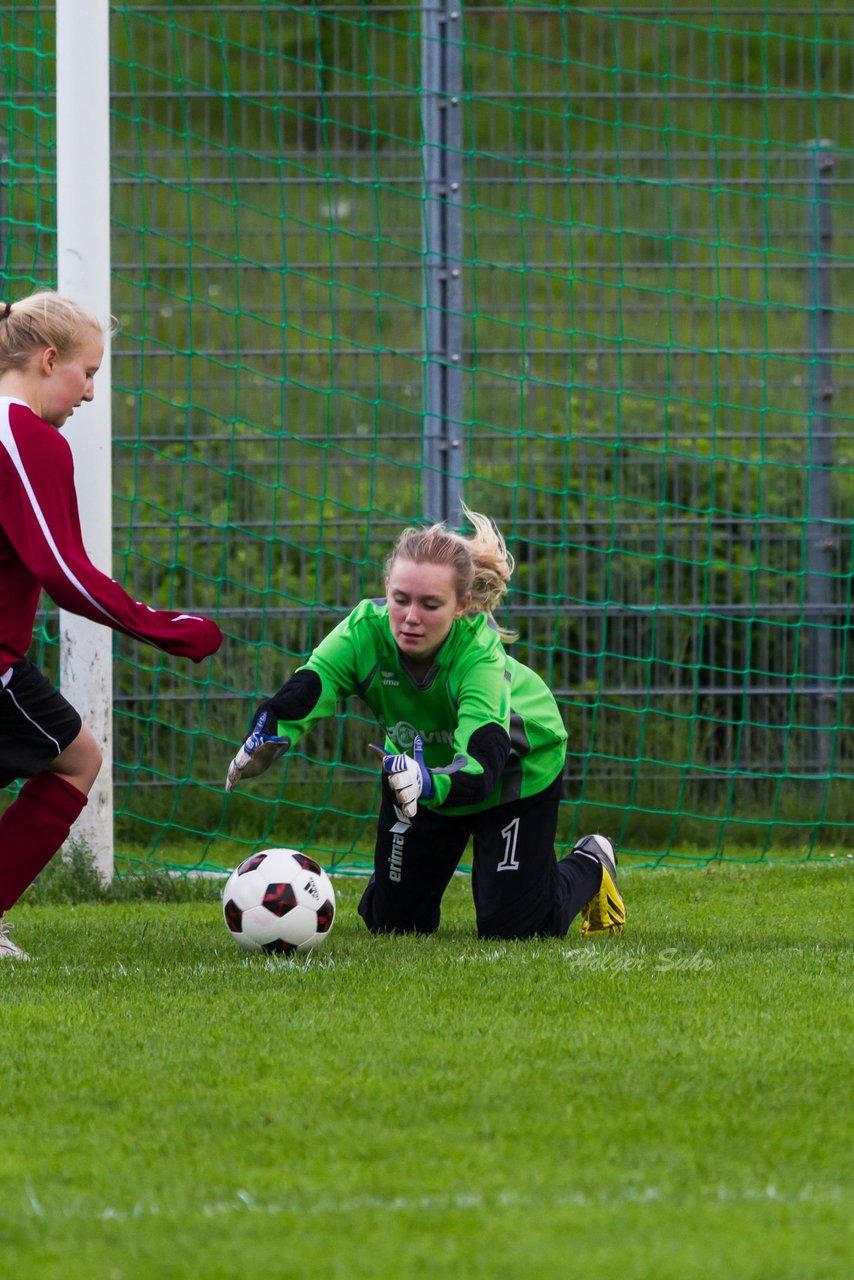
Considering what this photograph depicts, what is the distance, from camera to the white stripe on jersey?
413cm

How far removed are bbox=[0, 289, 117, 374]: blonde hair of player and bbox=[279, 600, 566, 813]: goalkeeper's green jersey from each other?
3.50 feet

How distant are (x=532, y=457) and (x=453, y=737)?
10.4ft

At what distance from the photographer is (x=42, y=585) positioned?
167 inches

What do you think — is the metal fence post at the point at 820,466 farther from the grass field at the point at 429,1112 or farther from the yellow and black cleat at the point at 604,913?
the grass field at the point at 429,1112

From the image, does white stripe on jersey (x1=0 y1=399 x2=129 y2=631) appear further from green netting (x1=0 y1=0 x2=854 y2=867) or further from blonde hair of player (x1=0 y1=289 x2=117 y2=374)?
green netting (x1=0 y1=0 x2=854 y2=867)

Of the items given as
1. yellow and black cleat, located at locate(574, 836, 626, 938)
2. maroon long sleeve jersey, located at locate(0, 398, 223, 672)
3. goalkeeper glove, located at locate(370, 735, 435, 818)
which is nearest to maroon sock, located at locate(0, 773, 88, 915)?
maroon long sleeve jersey, located at locate(0, 398, 223, 672)

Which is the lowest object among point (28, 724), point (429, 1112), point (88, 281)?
point (429, 1112)

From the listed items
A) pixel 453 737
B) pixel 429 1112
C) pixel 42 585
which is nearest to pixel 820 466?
pixel 453 737

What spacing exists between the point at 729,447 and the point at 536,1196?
5.85m

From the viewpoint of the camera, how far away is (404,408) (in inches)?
291

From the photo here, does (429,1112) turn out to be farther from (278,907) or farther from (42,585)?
(42,585)

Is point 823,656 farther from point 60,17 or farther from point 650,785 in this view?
point 60,17

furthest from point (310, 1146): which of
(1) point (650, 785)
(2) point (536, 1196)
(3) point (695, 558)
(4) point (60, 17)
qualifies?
(3) point (695, 558)

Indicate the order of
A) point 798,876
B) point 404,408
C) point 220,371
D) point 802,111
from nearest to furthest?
point 798,876
point 404,408
point 220,371
point 802,111
